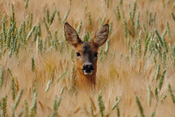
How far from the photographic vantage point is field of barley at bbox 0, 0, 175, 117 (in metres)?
2.92

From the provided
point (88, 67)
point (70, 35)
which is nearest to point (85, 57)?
point (88, 67)

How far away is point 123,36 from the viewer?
16.7ft

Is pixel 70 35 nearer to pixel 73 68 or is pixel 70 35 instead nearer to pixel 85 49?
pixel 85 49

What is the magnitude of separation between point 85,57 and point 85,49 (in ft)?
0.49

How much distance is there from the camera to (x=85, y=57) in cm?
400

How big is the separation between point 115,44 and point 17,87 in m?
1.70

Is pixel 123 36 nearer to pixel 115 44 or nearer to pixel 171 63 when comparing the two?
pixel 115 44

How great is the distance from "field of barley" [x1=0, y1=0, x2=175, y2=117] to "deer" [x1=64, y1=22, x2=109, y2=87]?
9 centimetres

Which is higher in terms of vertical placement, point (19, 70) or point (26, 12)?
point (26, 12)

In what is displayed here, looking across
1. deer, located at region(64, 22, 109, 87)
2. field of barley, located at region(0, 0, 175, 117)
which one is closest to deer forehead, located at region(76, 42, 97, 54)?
deer, located at region(64, 22, 109, 87)

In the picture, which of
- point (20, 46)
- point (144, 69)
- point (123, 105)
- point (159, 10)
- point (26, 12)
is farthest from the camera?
point (159, 10)

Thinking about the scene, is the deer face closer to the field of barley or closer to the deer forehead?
the deer forehead

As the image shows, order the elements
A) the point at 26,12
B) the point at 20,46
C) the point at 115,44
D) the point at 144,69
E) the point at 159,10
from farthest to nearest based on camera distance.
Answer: the point at 159,10, the point at 26,12, the point at 115,44, the point at 20,46, the point at 144,69

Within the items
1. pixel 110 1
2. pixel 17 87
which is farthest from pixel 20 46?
pixel 110 1
